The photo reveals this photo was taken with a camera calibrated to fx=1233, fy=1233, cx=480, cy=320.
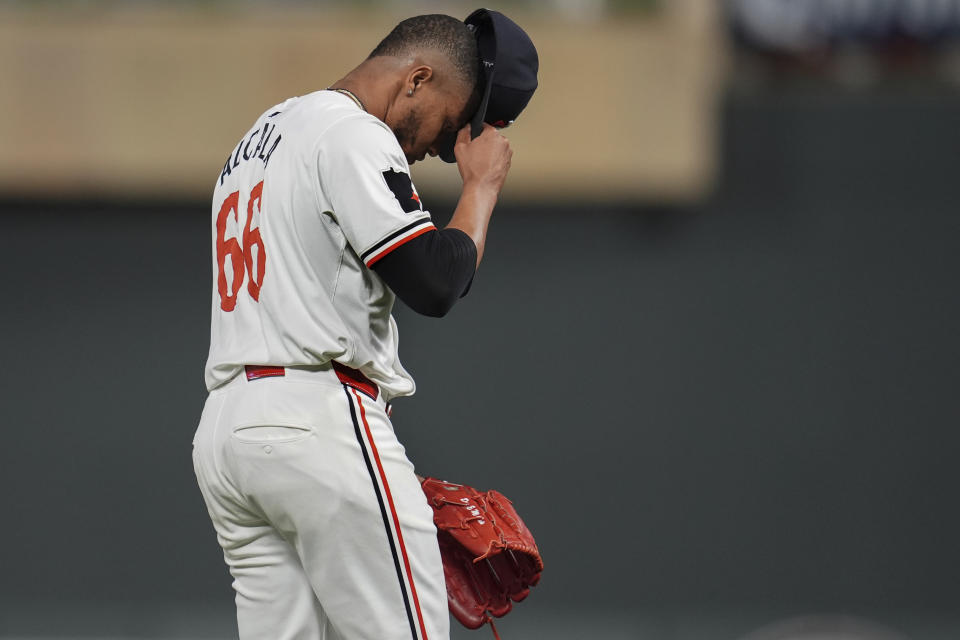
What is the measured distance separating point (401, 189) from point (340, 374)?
348 millimetres

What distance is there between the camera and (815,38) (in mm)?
6285

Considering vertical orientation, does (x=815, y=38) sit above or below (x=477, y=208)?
above

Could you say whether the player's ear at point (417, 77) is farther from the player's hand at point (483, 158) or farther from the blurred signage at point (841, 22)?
the blurred signage at point (841, 22)

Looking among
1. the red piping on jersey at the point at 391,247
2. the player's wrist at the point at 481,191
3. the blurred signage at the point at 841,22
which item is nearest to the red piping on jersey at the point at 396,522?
the red piping on jersey at the point at 391,247

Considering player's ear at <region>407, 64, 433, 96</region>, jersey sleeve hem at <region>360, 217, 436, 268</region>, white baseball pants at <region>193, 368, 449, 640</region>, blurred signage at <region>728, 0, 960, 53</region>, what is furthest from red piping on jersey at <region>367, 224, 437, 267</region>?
blurred signage at <region>728, 0, 960, 53</region>

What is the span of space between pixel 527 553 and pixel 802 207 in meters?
4.40

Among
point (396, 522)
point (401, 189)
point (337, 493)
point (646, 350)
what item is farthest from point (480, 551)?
point (646, 350)

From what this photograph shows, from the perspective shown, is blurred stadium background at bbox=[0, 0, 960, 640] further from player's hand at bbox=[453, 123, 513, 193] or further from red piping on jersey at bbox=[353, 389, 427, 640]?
red piping on jersey at bbox=[353, 389, 427, 640]

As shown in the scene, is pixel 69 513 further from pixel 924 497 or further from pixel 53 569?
pixel 924 497

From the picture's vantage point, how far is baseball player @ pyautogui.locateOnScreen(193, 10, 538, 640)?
82.7 inches

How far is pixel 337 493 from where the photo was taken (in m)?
2.10

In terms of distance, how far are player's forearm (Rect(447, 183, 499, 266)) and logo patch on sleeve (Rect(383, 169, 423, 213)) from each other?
0.11 metres

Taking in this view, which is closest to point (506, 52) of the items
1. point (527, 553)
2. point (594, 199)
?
Answer: point (527, 553)

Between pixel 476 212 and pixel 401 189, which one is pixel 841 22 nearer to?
pixel 476 212
